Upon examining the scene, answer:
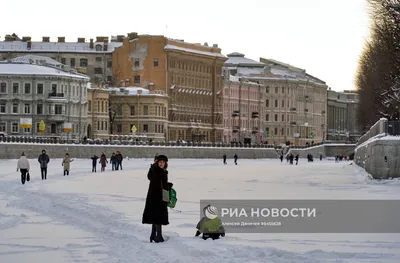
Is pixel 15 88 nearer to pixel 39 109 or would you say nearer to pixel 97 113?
pixel 39 109

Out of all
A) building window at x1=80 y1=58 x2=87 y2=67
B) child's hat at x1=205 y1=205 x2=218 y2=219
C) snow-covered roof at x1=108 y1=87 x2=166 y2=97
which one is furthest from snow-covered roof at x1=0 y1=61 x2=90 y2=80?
child's hat at x1=205 y1=205 x2=218 y2=219

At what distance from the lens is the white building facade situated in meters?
131

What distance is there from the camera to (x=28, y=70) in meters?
132

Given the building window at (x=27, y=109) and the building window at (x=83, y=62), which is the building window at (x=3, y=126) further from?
the building window at (x=83, y=62)

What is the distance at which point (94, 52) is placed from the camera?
165750 millimetres

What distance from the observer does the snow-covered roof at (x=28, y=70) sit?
429 ft

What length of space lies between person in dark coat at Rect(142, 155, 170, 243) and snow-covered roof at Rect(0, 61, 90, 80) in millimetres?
109005

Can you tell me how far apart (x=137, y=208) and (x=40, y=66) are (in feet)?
337

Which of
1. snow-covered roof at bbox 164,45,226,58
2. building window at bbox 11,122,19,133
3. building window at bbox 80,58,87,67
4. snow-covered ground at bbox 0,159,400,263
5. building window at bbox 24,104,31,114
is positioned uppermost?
snow-covered roof at bbox 164,45,226,58

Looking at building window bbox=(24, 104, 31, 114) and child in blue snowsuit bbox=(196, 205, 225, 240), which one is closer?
child in blue snowsuit bbox=(196, 205, 225, 240)

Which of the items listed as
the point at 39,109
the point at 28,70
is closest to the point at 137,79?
the point at 39,109

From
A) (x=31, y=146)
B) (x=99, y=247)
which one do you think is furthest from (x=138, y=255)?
(x=31, y=146)

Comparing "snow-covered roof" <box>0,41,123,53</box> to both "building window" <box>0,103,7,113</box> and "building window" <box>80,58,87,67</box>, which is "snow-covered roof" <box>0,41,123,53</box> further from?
"building window" <box>0,103,7,113</box>

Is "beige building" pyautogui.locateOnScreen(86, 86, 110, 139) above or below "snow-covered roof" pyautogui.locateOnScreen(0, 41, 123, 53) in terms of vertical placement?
below
